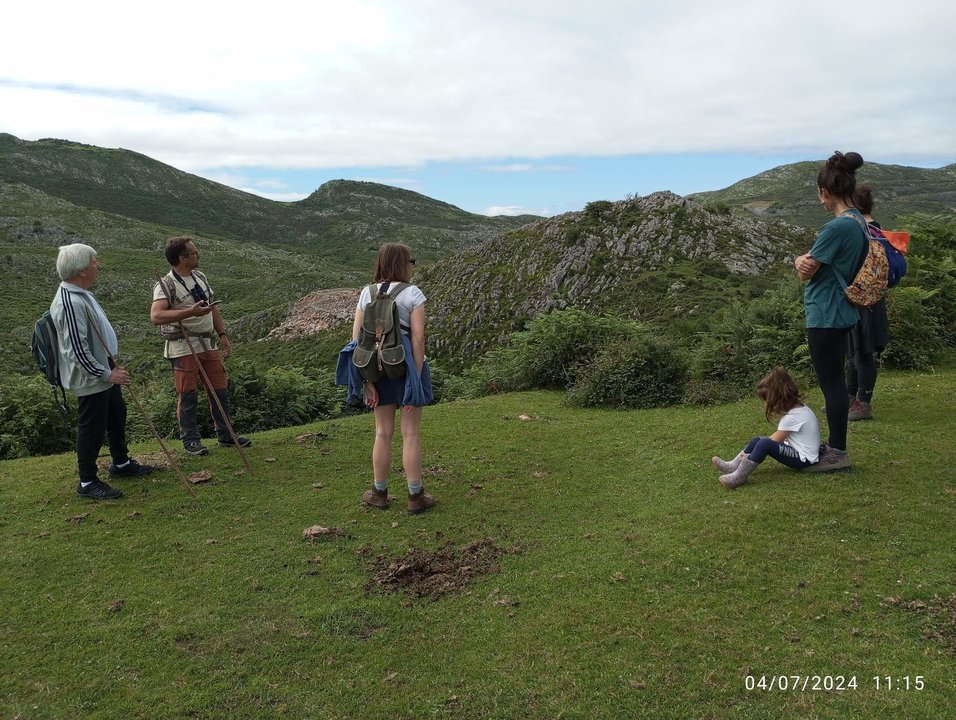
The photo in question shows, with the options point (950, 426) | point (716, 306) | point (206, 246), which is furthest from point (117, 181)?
point (950, 426)

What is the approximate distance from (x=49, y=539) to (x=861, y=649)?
7008 millimetres

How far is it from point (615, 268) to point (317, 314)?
22.3 metres

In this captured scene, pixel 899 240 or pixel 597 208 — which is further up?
pixel 597 208

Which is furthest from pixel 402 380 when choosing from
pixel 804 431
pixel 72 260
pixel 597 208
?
pixel 597 208

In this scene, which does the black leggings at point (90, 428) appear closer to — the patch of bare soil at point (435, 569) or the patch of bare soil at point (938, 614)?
the patch of bare soil at point (435, 569)

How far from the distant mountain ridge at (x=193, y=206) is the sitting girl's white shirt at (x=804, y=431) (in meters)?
134

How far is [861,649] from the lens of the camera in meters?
3.82

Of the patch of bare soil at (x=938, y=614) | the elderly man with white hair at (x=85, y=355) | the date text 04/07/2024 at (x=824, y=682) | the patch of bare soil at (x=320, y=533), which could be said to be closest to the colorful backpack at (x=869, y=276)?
the patch of bare soil at (x=938, y=614)

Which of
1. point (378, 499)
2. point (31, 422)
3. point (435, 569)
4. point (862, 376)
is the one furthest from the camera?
point (31, 422)

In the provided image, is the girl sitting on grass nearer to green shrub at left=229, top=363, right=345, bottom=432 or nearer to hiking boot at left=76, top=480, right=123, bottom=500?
hiking boot at left=76, top=480, right=123, bottom=500

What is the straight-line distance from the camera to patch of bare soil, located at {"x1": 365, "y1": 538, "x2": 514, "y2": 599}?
5117mm

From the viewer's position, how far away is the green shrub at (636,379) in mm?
11125

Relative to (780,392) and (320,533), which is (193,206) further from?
(780,392)

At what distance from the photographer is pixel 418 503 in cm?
661
